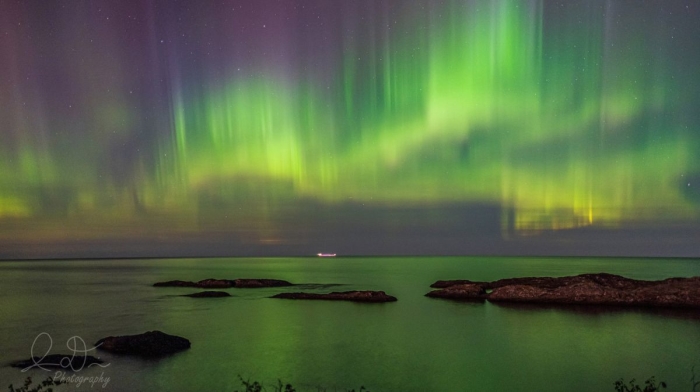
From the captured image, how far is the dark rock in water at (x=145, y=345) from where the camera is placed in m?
28.1

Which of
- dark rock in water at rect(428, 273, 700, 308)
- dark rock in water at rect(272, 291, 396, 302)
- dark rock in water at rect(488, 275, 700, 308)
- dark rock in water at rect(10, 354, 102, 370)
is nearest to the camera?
dark rock in water at rect(10, 354, 102, 370)

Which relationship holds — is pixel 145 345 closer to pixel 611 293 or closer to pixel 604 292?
pixel 604 292

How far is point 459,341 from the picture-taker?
33.9 metres

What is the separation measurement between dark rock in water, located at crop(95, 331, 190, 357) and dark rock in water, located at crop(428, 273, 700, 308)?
39.0 metres

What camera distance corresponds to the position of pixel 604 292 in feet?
164

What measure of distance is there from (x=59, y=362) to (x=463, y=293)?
45887 millimetres

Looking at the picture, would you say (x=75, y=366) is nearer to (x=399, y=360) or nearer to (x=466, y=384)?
(x=399, y=360)

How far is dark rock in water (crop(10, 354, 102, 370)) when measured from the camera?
82.2ft

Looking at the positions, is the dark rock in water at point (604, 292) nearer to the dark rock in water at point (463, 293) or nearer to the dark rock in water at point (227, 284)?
the dark rock in water at point (463, 293)
